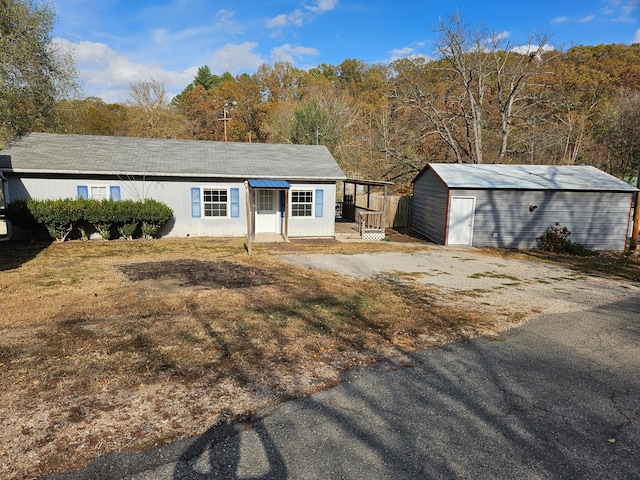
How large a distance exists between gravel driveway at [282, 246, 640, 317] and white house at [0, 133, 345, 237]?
12.6 ft

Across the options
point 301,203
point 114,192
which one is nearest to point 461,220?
point 301,203

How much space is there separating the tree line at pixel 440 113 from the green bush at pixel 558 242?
9.48m

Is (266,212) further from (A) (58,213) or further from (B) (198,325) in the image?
(B) (198,325)

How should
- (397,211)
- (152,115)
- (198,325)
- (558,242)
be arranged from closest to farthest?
1. (198,325)
2. (558,242)
3. (397,211)
4. (152,115)

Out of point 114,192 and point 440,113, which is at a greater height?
point 440,113

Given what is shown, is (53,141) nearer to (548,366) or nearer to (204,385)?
(204,385)

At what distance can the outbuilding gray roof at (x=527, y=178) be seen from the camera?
1488cm

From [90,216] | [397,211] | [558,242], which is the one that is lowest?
[558,242]

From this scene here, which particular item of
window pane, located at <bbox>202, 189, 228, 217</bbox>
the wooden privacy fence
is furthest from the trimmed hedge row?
the wooden privacy fence

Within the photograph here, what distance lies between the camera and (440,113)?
77.3ft

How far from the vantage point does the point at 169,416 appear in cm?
362

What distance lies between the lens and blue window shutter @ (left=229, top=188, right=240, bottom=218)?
15048 millimetres

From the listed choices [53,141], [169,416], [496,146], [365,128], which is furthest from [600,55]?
[169,416]

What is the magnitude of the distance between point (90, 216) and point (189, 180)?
3.48 meters
